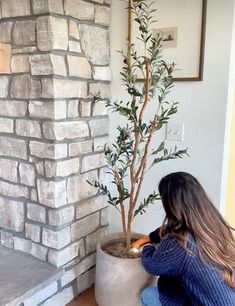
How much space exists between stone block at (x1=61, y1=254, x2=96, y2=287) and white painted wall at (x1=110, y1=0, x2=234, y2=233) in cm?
53

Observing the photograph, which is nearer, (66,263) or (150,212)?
(66,263)

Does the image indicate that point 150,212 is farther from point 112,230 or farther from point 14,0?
point 14,0

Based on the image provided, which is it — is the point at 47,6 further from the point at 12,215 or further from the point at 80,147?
the point at 12,215

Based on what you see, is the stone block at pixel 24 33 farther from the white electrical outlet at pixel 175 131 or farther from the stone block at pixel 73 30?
the white electrical outlet at pixel 175 131

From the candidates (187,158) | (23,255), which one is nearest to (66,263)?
(23,255)

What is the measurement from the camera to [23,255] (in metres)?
2.13

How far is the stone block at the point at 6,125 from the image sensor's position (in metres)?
2.06

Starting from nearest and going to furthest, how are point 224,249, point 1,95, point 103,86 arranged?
point 224,249 → point 1,95 → point 103,86

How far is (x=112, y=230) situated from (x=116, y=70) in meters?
1.18

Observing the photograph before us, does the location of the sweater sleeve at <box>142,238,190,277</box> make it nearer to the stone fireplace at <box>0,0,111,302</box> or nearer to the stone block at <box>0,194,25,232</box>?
the stone fireplace at <box>0,0,111,302</box>

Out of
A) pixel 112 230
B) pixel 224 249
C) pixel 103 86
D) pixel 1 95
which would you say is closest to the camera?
pixel 224 249

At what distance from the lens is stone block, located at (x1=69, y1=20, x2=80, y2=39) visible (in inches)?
75.2

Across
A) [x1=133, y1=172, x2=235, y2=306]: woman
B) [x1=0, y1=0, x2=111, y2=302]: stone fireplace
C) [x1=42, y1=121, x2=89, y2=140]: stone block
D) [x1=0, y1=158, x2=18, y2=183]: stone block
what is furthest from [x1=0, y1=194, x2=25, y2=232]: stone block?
[x1=133, y1=172, x2=235, y2=306]: woman

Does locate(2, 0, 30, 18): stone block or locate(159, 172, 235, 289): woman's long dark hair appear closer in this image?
locate(159, 172, 235, 289): woman's long dark hair
